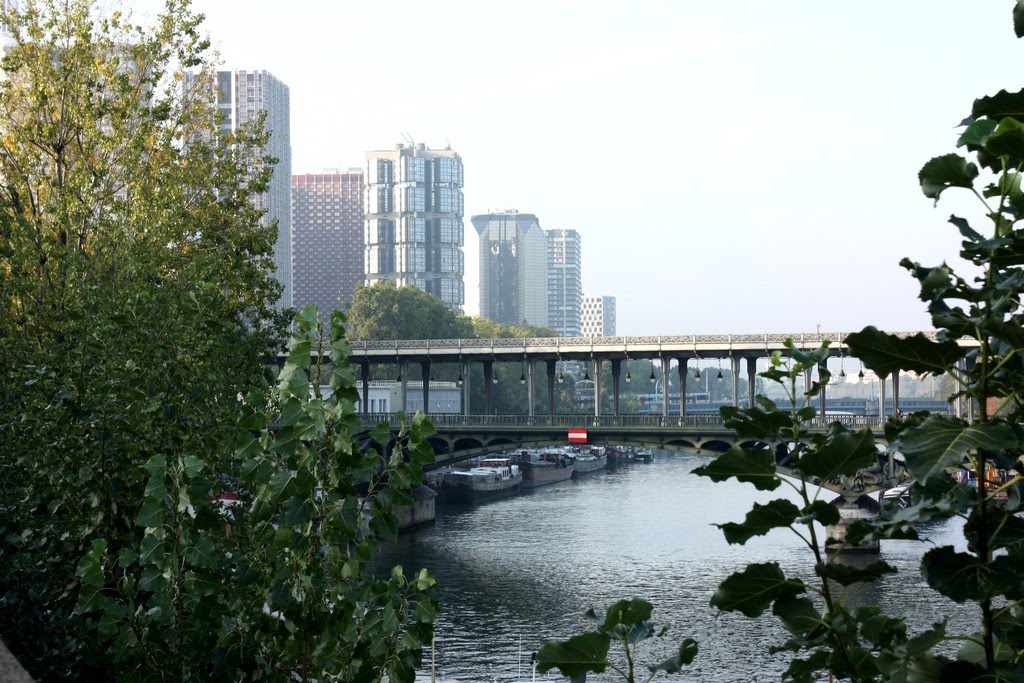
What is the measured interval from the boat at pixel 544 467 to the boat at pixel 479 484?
4731 millimetres

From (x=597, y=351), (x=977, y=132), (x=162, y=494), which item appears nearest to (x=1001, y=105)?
(x=977, y=132)

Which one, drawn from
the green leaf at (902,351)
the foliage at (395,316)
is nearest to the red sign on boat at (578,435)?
the foliage at (395,316)

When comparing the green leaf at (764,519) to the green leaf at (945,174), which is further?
the green leaf at (764,519)

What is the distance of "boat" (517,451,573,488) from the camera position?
109 metres

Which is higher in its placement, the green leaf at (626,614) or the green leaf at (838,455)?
the green leaf at (838,455)

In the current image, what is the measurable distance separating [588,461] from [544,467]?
1238 centimetres

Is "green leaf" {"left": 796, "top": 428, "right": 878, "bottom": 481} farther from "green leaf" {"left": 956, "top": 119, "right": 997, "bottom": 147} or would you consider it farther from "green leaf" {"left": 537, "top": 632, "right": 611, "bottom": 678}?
"green leaf" {"left": 537, "top": 632, "right": 611, "bottom": 678}

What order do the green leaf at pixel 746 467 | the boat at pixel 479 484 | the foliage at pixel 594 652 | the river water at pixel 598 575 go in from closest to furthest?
1. the green leaf at pixel 746 467
2. the foliage at pixel 594 652
3. the river water at pixel 598 575
4. the boat at pixel 479 484

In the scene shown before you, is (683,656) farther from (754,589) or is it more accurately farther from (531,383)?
(531,383)

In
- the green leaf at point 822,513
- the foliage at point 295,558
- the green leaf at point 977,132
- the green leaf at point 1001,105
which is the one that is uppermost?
the green leaf at point 1001,105

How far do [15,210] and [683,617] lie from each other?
27.5 metres

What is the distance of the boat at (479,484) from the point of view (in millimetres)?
92188

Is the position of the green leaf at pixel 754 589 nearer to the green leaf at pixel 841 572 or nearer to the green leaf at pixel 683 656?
the green leaf at pixel 841 572

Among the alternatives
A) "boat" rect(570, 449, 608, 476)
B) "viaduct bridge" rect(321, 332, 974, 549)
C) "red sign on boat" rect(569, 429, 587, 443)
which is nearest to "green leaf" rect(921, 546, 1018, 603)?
"viaduct bridge" rect(321, 332, 974, 549)
